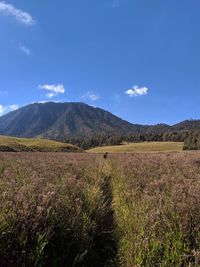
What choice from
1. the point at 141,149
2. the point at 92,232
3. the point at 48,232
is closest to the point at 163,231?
the point at 48,232

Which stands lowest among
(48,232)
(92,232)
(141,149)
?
(92,232)

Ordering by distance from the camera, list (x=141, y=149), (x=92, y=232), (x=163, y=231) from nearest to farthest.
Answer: (x=163, y=231) → (x=92, y=232) → (x=141, y=149)

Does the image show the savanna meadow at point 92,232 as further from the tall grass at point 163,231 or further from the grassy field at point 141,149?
the grassy field at point 141,149

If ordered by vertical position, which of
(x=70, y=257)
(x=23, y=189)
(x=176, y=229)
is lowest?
(x=70, y=257)

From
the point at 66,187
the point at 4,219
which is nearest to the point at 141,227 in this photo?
the point at 4,219

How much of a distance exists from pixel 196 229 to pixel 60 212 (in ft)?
8.41

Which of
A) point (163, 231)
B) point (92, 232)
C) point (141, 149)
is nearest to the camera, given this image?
point (163, 231)

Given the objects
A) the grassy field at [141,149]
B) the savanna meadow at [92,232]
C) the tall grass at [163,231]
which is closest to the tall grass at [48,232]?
the savanna meadow at [92,232]

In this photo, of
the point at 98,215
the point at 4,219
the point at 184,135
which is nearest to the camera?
the point at 4,219

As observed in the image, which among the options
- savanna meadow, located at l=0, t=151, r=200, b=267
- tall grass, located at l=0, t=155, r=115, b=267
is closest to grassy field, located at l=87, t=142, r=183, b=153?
tall grass, located at l=0, t=155, r=115, b=267

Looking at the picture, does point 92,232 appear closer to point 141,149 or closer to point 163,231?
point 163,231

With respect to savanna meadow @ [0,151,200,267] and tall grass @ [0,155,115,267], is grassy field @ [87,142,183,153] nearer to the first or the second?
tall grass @ [0,155,115,267]

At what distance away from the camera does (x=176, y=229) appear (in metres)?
6.92

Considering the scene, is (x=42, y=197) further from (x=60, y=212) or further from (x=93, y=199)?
(x=93, y=199)
